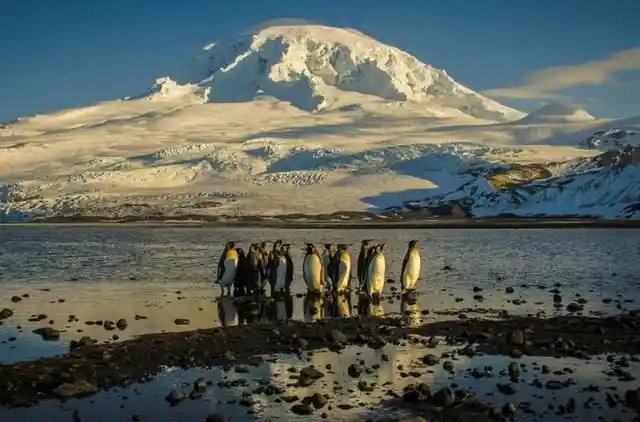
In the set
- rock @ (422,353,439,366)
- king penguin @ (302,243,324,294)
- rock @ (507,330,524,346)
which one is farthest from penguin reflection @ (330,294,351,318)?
rock @ (422,353,439,366)

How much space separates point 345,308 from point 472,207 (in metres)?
82.2

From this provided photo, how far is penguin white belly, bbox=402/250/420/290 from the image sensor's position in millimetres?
20969

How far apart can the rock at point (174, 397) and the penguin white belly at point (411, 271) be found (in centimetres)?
1146

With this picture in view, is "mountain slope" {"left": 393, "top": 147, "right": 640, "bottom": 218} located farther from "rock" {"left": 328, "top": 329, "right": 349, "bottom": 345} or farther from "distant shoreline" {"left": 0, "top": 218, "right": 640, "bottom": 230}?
"rock" {"left": 328, "top": 329, "right": 349, "bottom": 345}

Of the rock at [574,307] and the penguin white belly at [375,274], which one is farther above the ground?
the penguin white belly at [375,274]

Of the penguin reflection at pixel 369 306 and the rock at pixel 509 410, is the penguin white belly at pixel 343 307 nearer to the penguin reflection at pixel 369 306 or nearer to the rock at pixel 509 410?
the penguin reflection at pixel 369 306

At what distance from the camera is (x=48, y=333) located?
1472cm

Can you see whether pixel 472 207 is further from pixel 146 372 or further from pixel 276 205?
pixel 146 372

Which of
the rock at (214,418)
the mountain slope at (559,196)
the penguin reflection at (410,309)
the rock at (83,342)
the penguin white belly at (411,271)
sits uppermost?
the mountain slope at (559,196)

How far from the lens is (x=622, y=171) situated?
94.4 metres

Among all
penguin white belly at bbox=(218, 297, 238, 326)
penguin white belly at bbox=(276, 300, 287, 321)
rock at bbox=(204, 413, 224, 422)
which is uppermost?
penguin white belly at bbox=(218, 297, 238, 326)

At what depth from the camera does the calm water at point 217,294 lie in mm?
10109

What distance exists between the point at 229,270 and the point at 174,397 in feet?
36.2

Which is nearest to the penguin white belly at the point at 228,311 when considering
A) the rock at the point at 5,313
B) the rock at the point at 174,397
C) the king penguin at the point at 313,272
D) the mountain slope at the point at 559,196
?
the king penguin at the point at 313,272
